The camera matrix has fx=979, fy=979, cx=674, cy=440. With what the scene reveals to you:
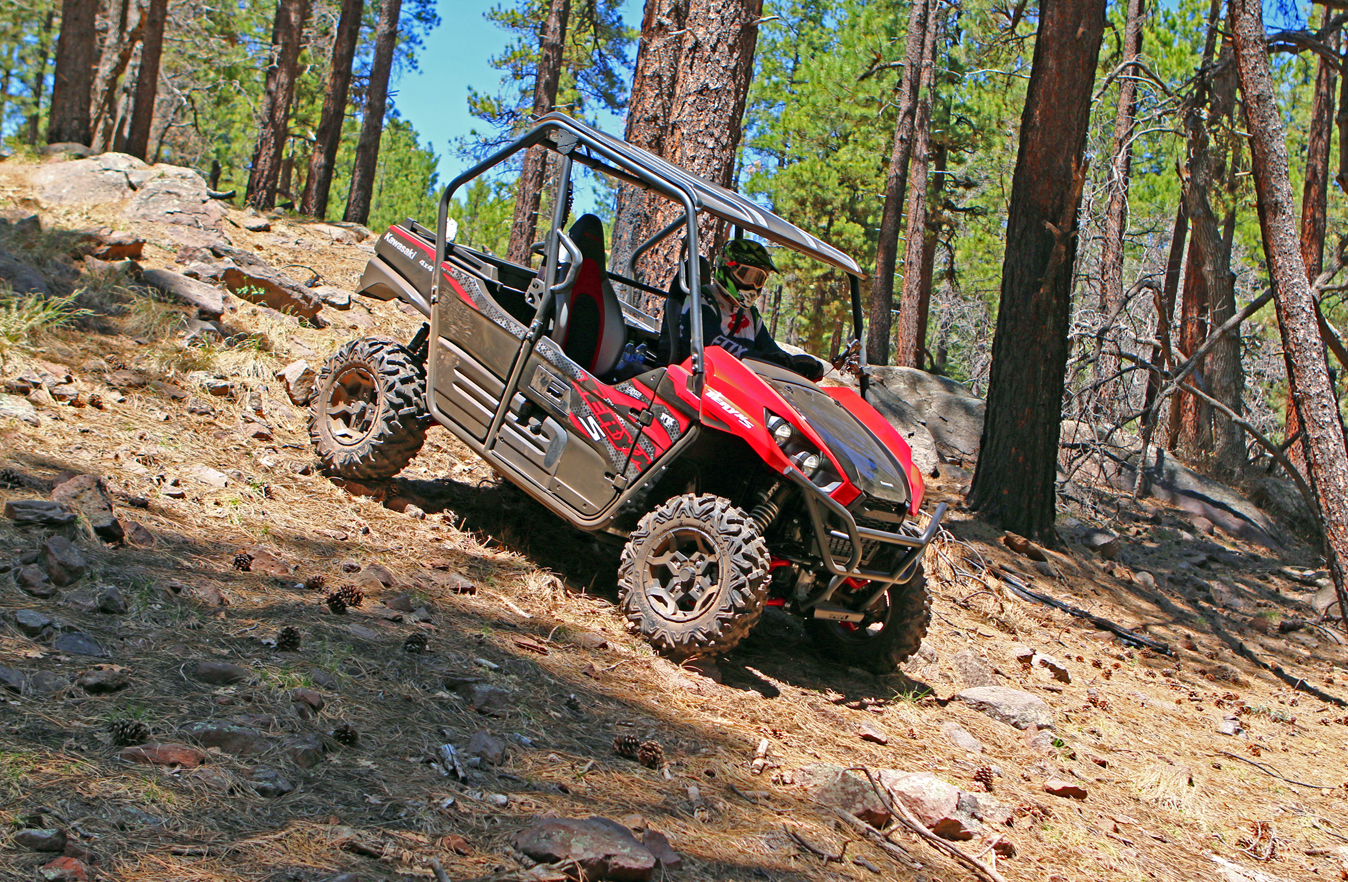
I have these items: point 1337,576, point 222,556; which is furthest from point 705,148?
point 1337,576

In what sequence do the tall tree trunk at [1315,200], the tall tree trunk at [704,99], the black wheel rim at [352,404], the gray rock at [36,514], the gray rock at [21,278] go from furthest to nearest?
the tall tree trunk at [1315,200], the tall tree trunk at [704,99], the gray rock at [21,278], the black wheel rim at [352,404], the gray rock at [36,514]

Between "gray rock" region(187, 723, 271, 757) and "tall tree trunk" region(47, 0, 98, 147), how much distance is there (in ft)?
42.0

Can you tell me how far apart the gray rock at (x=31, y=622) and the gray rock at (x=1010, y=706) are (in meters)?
4.55

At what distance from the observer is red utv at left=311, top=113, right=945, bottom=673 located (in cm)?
485

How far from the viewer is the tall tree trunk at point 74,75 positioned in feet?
41.8

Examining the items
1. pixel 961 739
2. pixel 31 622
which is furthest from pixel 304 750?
pixel 961 739

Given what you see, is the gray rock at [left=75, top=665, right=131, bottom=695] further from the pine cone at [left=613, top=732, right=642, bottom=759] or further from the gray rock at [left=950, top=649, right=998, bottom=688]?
the gray rock at [left=950, top=649, right=998, bottom=688]

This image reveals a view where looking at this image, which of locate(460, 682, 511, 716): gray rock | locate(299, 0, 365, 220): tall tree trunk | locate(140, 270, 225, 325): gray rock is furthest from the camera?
locate(299, 0, 365, 220): tall tree trunk

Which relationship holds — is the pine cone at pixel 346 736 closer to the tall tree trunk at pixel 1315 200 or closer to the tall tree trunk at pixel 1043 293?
the tall tree trunk at pixel 1043 293

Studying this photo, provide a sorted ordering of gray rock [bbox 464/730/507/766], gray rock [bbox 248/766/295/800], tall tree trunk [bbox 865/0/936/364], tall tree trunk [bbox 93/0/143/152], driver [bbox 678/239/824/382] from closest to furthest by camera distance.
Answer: gray rock [bbox 248/766/295/800] < gray rock [bbox 464/730/507/766] < driver [bbox 678/239/824/382] < tall tree trunk [bbox 93/0/143/152] < tall tree trunk [bbox 865/0/936/364]

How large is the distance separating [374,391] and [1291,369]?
22.7 ft

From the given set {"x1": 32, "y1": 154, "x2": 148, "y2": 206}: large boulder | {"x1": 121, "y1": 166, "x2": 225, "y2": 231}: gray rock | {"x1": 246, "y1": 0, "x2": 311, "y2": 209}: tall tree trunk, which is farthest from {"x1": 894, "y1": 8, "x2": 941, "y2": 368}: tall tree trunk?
{"x1": 32, "y1": 154, "x2": 148, "y2": 206}: large boulder

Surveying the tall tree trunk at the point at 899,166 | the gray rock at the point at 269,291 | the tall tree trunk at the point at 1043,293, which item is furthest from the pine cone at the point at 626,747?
the tall tree trunk at the point at 899,166

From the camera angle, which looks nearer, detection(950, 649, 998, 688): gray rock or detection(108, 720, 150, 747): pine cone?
detection(108, 720, 150, 747): pine cone
